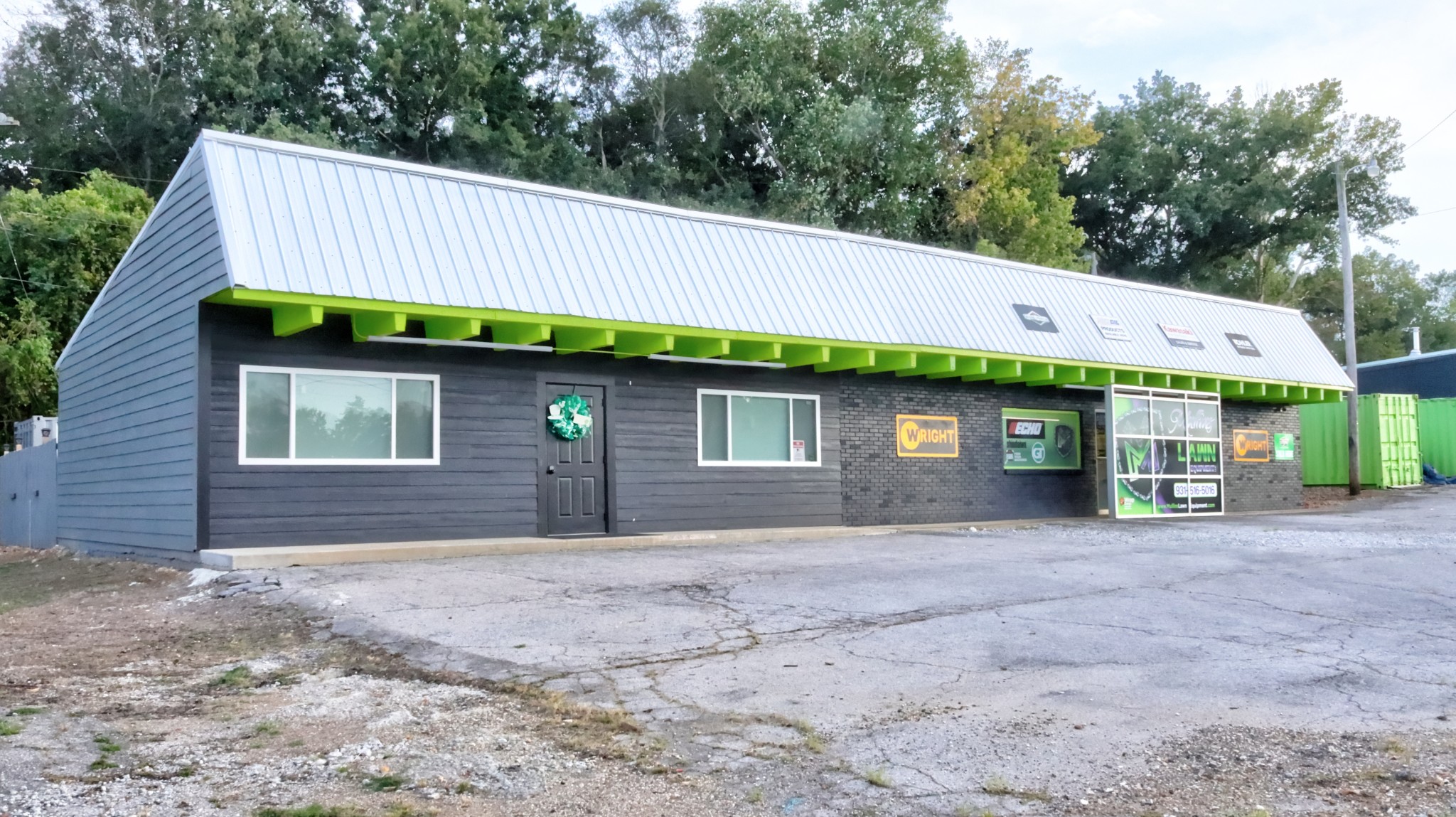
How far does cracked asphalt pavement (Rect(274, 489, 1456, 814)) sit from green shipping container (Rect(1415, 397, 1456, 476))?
21.4 m

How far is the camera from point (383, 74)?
3403 centimetres

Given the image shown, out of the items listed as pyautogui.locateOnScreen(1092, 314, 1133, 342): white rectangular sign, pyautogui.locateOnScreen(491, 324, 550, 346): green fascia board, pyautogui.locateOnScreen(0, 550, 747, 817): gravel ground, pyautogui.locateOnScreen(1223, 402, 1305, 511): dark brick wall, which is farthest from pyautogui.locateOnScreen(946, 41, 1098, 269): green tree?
pyautogui.locateOnScreen(0, 550, 747, 817): gravel ground

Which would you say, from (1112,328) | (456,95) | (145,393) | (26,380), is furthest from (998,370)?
(456,95)

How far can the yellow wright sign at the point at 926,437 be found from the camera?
61.8ft

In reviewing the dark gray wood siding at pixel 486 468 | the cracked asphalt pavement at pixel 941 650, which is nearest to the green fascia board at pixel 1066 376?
the dark gray wood siding at pixel 486 468

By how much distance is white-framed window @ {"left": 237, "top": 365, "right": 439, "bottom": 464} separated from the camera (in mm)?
12828

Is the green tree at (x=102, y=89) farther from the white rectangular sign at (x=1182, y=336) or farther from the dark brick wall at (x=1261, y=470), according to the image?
the dark brick wall at (x=1261, y=470)

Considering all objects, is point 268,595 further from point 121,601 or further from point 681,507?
point 681,507

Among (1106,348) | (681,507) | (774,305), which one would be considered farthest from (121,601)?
(1106,348)

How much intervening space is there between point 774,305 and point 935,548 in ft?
13.8

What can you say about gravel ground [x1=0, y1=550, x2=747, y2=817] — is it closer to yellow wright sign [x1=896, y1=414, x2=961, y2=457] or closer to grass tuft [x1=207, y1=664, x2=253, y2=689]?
grass tuft [x1=207, y1=664, x2=253, y2=689]

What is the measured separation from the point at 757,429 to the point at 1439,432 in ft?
79.8

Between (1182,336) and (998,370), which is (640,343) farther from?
(1182,336)

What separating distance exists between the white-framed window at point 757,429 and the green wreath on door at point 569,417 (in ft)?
6.11
